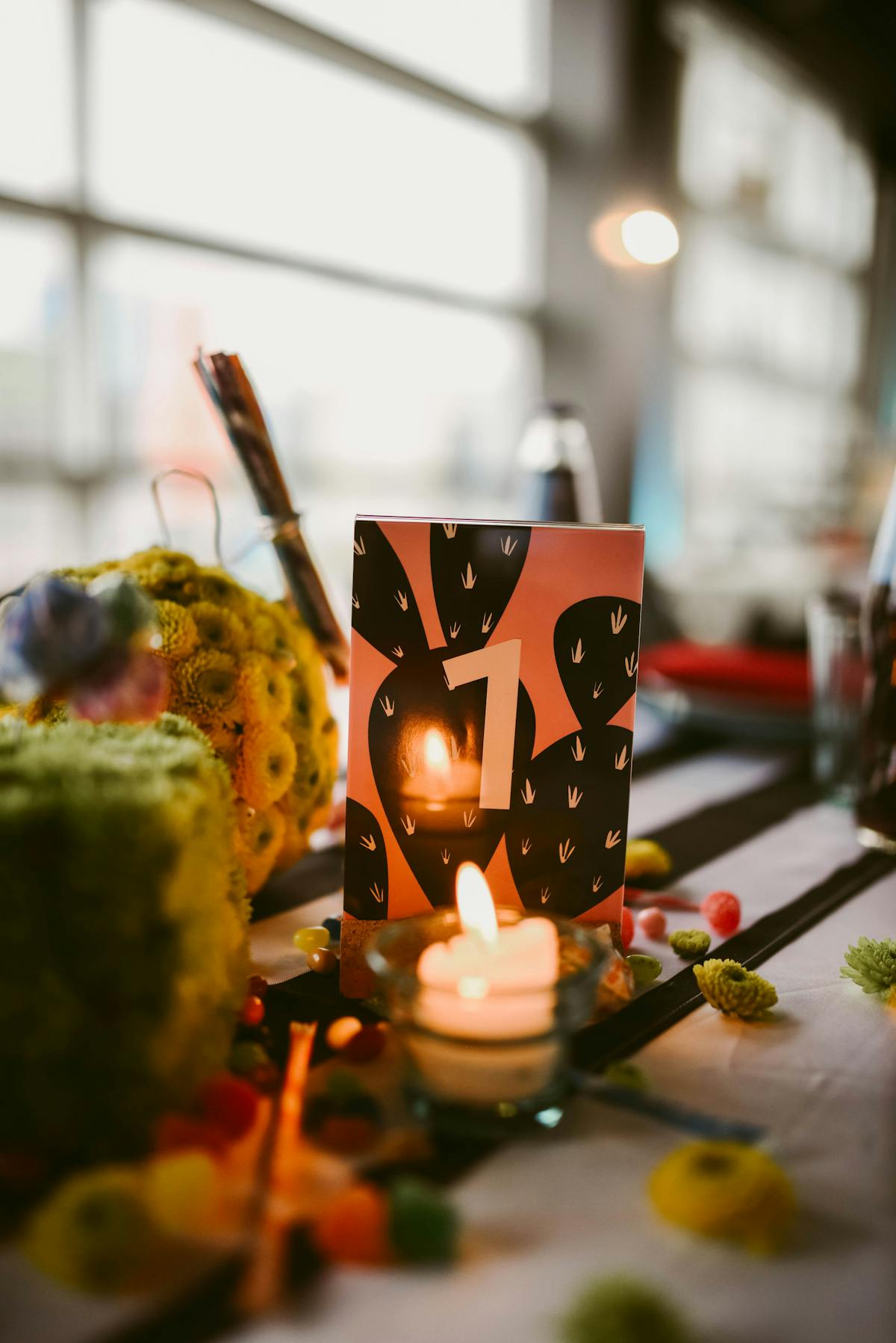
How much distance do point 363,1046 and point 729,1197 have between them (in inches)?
7.1

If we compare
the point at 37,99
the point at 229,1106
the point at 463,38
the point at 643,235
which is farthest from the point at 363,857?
the point at 463,38

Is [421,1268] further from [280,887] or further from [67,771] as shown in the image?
[280,887]

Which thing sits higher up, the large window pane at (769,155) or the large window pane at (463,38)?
the large window pane at (769,155)

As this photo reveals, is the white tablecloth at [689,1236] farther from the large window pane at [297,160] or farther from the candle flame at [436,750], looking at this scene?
the large window pane at [297,160]

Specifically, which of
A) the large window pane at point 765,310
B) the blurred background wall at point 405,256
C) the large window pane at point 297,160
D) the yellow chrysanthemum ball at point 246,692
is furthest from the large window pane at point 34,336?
the large window pane at point 765,310

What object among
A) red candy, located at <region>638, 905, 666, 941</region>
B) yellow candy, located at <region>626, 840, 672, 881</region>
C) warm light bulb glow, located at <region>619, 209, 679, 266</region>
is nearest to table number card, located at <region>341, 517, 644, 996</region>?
red candy, located at <region>638, 905, 666, 941</region>

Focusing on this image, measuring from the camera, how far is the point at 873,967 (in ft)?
1.83

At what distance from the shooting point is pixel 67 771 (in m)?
0.39

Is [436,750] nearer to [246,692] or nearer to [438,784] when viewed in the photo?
[438,784]

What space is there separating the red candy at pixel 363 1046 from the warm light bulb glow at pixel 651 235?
832 mm

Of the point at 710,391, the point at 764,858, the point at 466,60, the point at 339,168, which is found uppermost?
the point at 466,60

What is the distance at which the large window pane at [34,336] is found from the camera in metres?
1.40

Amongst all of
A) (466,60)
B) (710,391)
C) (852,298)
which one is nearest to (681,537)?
(710,391)

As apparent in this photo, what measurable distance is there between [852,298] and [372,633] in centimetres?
431
